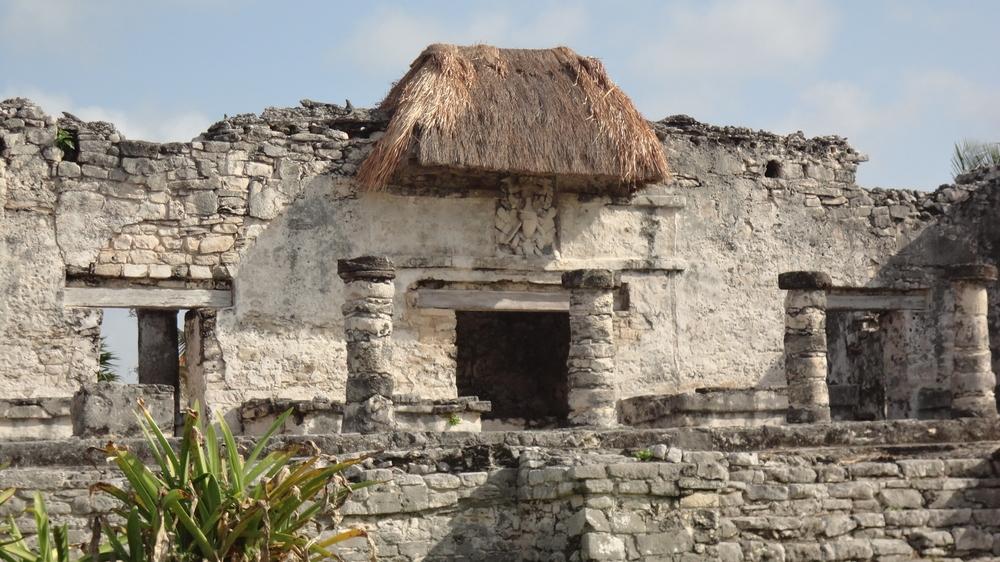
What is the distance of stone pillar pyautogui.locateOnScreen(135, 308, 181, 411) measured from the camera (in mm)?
15883

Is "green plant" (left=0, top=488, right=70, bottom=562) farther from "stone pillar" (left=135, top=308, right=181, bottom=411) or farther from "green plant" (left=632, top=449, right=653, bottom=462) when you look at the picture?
"stone pillar" (left=135, top=308, right=181, bottom=411)

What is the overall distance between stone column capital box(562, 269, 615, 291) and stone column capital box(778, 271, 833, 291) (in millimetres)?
1399

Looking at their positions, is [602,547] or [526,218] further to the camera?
[526,218]

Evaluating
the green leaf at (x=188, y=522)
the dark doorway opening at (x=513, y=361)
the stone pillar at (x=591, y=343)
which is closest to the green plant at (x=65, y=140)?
the stone pillar at (x=591, y=343)

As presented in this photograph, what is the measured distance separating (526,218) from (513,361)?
3.69m

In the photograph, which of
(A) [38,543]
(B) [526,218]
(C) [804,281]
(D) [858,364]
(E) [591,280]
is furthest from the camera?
(D) [858,364]

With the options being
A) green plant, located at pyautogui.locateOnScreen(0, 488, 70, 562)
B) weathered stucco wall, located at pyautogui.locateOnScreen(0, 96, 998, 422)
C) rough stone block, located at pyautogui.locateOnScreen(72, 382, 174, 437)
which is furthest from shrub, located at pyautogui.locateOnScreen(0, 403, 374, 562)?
weathered stucco wall, located at pyautogui.locateOnScreen(0, 96, 998, 422)

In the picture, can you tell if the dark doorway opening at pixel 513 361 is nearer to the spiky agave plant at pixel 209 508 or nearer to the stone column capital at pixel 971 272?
the stone column capital at pixel 971 272

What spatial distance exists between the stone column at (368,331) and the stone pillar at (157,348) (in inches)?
149

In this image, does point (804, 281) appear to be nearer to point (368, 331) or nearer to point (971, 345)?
point (971, 345)

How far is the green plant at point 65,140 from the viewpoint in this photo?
1429cm

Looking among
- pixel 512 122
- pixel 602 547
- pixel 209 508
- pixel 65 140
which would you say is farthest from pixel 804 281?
pixel 209 508

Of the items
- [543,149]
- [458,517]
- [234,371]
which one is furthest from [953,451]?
[234,371]

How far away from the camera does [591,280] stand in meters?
13.6
